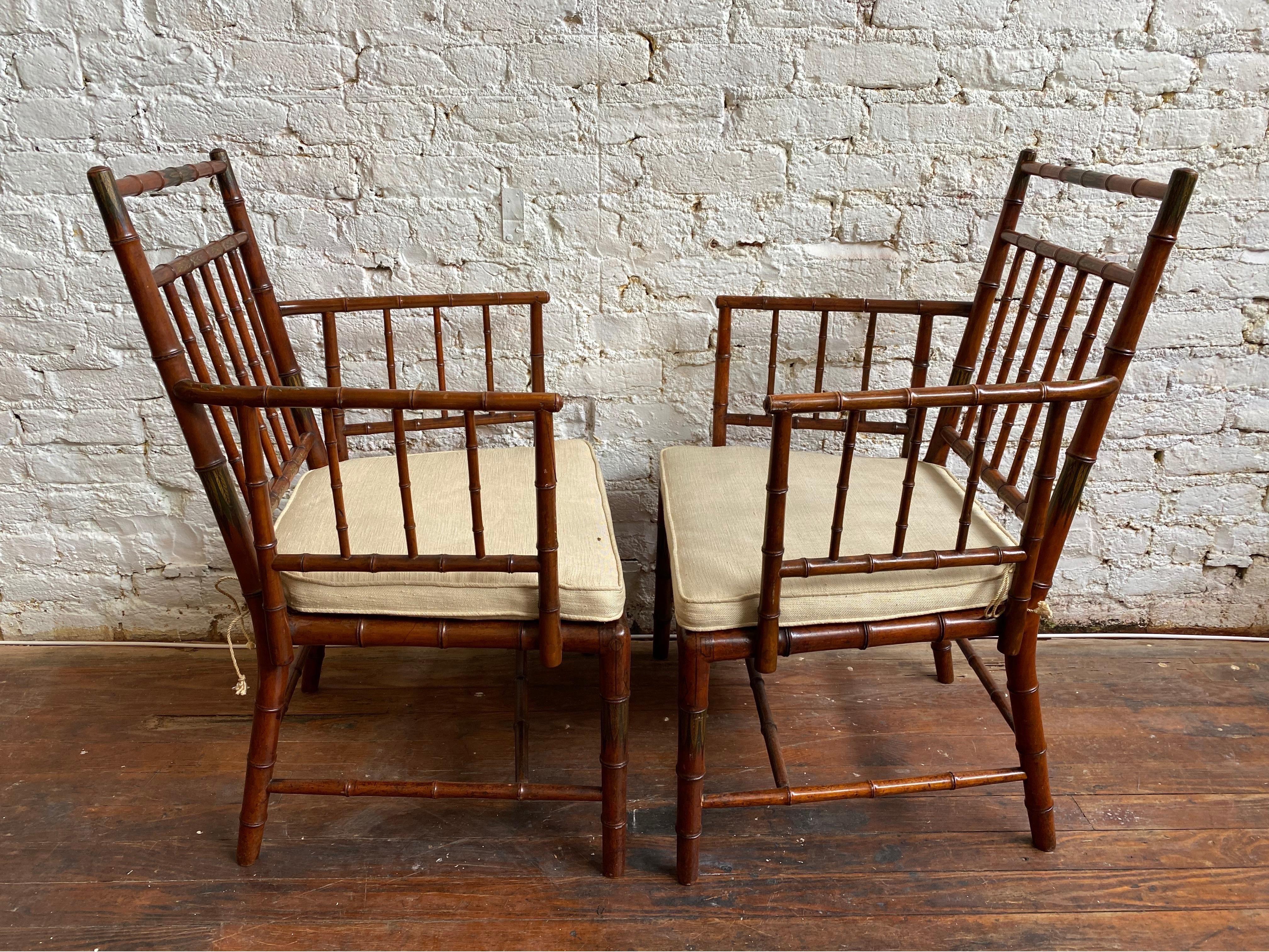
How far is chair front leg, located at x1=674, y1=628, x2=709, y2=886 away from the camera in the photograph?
1.49 m

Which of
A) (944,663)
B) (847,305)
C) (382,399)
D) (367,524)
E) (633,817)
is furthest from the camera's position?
(944,663)

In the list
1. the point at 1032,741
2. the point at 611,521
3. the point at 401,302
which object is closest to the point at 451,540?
the point at 611,521

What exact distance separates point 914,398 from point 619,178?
0.94 metres

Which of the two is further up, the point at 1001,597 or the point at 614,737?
the point at 1001,597

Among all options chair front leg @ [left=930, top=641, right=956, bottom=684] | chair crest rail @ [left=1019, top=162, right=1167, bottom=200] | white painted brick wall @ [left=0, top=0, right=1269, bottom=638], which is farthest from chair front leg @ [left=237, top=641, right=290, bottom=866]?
chair crest rail @ [left=1019, top=162, right=1167, bottom=200]

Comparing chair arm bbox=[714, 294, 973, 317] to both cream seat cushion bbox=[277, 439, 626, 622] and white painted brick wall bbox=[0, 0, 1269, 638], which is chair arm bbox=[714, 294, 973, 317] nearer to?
white painted brick wall bbox=[0, 0, 1269, 638]

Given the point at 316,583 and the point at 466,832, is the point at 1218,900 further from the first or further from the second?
the point at 316,583

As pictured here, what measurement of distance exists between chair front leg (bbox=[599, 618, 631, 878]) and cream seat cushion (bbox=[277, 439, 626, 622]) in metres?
0.04

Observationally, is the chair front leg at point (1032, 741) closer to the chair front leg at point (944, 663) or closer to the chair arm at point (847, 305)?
the chair front leg at point (944, 663)

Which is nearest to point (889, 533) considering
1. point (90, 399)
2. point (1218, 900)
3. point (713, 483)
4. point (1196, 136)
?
point (713, 483)

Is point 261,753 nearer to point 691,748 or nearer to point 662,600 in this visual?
point 691,748

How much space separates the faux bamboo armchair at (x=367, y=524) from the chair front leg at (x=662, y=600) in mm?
305

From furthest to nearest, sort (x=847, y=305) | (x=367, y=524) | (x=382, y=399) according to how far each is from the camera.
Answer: (x=847, y=305) → (x=367, y=524) → (x=382, y=399)

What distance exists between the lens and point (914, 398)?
1.29m
